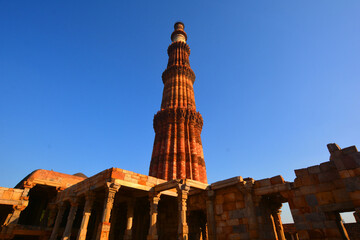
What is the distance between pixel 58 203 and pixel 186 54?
24.1m

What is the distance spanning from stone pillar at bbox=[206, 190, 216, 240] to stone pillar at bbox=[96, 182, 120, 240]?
451cm

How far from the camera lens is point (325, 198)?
270 inches

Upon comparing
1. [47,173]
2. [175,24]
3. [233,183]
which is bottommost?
[233,183]

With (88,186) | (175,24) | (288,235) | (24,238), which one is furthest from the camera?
(175,24)

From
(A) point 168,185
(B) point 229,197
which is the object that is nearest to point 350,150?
(B) point 229,197

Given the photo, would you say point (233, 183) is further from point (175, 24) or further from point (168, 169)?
point (175, 24)

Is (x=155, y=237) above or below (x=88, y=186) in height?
below

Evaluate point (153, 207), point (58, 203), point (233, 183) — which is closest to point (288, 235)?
point (233, 183)

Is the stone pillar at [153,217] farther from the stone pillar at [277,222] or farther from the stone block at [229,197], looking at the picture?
the stone pillar at [277,222]

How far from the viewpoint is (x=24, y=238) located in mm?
15969

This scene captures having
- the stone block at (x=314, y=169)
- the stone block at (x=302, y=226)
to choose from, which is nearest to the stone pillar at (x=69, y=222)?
the stone block at (x=302, y=226)

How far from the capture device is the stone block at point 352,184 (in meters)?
5.93

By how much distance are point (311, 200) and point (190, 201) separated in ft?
21.6

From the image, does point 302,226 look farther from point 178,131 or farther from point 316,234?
point 178,131
